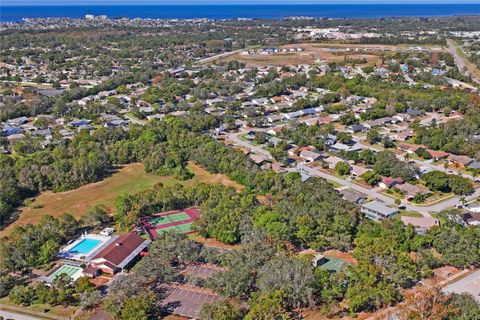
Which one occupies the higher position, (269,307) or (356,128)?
(269,307)

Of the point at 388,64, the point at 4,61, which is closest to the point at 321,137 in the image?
the point at 388,64

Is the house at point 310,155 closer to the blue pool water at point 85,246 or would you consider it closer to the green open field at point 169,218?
the green open field at point 169,218

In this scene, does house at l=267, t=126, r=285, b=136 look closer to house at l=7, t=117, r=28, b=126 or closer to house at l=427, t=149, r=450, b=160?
house at l=427, t=149, r=450, b=160

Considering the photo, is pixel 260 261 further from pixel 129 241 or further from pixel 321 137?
pixel 321 137

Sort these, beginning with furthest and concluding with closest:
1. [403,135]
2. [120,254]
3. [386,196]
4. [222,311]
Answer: [403,135] → [386,196] → [120,254] → [222,311]

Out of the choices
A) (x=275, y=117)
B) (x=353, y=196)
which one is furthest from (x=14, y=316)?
(x=275, y=117)

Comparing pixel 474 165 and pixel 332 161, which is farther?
pixel 332 161

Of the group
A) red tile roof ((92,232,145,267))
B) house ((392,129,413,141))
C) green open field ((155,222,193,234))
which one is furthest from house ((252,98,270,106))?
red tile roof ((92,232,145,267))

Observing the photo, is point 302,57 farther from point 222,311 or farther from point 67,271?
point 222,311
